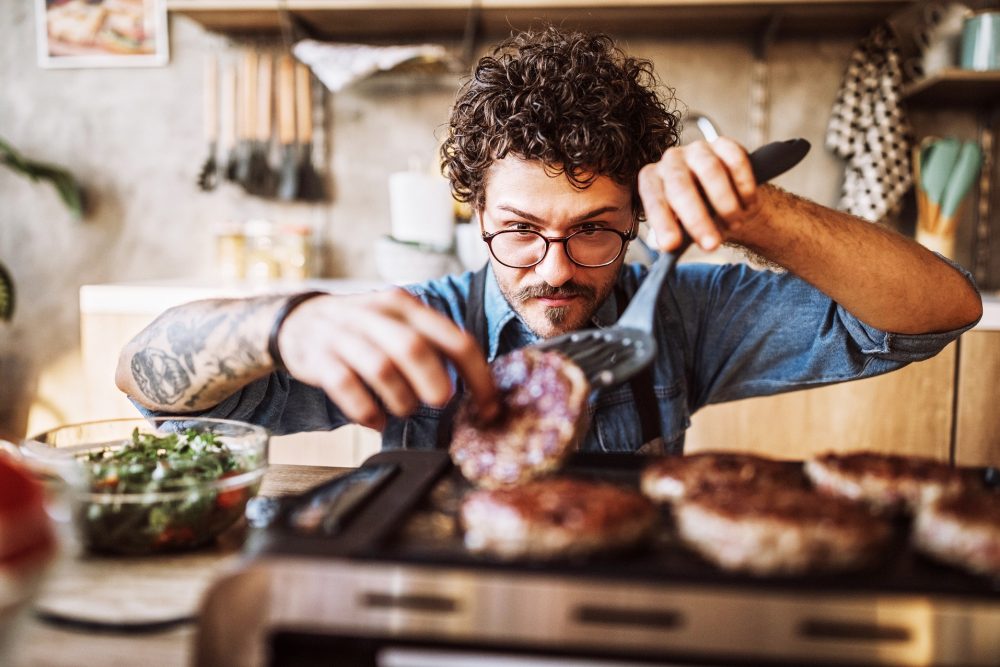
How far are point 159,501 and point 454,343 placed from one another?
35cm

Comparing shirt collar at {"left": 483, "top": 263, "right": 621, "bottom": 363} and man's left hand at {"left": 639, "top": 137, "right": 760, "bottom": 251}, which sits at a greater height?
man's left hand at {"left": 639, "top": 137, "right": 760, "bottom": 251}

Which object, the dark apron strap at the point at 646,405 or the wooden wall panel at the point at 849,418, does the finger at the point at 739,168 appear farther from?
the wooden wall panel at the point at 849,418

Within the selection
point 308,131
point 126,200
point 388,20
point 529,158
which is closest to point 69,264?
point 126,200

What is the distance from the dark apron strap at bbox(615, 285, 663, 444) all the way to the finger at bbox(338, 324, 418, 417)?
0.59 meters

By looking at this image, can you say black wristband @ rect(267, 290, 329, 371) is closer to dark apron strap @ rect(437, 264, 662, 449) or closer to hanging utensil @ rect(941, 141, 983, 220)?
dark apron strap @ rect(437, 264, 662, 449)

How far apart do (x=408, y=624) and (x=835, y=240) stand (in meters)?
1.01

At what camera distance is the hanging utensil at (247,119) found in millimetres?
2832

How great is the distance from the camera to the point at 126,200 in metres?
3.07

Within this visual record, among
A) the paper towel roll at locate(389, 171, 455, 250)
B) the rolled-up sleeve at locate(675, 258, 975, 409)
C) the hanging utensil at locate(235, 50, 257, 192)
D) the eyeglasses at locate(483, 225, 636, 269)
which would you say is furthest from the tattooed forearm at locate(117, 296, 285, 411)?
the hanging utensil at locate(235, 50, 257, 192)

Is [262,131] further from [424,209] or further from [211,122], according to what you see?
[424,209]

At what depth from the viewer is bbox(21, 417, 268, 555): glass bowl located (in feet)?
2.56

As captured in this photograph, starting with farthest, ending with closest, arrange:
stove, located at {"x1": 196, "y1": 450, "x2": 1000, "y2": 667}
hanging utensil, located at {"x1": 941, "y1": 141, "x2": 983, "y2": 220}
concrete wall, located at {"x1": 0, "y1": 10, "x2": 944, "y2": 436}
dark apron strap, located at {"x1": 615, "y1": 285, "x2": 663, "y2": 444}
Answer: concrete wall, located at {"x1": 0, "y1": 10, "x2": 944, "y2": 436} < hanging utensil, located at {"x1": 941, "y1": 141, "x2": 983, "y2": 220} < dark apron strap, located at {"x1": 615, "y1": 285, "x2": 663, "y2": 444} < stove, located at {"x1": 196, "y1": 450, "x2": 1000, "y2": 667}

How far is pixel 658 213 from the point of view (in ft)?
3.15

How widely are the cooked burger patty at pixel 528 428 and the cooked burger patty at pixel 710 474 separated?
0.11 meters
